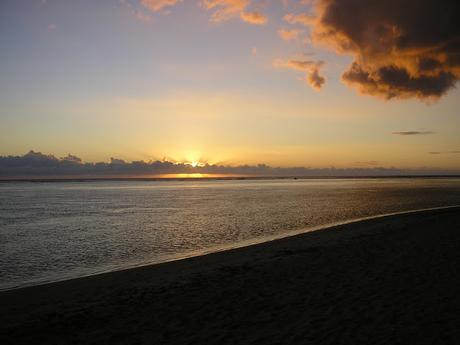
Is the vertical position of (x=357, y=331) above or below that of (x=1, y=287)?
above

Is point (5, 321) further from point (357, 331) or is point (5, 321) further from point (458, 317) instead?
point (458, 317)

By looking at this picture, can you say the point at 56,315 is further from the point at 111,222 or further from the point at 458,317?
the point at 111,222

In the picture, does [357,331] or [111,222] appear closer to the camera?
[357,331]

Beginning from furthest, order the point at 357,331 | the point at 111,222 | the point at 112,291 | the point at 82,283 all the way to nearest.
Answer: the point at 111,222 < the point at 82,283 < the point at 112,291 < the point at 357,331

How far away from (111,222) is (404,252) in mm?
29788

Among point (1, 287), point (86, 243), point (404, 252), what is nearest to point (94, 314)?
Answer: point (1, 287)

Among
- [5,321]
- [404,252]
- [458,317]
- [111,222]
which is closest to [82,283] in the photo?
[5,321]

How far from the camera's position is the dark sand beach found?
9031mm

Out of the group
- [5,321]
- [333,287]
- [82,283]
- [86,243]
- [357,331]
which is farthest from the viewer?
[86,243]

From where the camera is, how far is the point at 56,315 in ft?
36.5

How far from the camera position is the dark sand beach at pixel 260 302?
29.6 feet

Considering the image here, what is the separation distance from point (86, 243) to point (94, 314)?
55.7ft

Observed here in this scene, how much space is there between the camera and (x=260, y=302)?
11492 mm

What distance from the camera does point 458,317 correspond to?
9.50 meters
